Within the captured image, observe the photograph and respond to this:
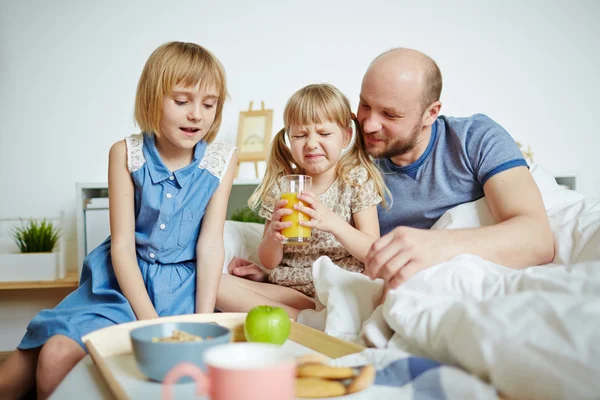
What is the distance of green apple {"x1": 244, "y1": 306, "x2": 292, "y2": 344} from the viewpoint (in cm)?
94

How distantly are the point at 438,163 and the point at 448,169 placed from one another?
0.04 meters

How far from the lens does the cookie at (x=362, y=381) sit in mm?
688

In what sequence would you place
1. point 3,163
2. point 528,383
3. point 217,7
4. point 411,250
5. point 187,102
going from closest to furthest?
point 528,383, point 411,250, point 187,102, point 3,163, point 217,7

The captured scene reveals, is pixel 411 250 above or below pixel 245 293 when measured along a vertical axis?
above

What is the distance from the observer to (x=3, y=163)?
9.14 ft

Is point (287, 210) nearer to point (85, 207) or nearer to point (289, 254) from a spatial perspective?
point (289, 254)

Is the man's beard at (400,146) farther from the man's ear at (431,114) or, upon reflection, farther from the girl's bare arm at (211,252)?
the girl's bare arm at (211,252)

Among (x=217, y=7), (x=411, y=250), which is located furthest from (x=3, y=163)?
(x=411, y=250)

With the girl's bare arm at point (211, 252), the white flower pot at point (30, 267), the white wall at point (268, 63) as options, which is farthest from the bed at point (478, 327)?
the white wall at point (268, 63)

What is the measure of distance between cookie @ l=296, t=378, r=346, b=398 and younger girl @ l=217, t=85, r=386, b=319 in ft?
3.04

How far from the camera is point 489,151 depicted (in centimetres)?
155

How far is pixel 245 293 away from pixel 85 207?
1.28 metres

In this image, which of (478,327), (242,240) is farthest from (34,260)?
(478,327)

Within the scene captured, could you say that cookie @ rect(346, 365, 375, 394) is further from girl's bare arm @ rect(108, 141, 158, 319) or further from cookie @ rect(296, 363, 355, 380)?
girl's bare arm @ rect(108, 141, 158, 319)
